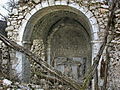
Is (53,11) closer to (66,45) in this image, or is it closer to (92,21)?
(92,21)

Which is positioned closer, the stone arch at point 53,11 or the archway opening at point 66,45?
the stone arch at point 53,11

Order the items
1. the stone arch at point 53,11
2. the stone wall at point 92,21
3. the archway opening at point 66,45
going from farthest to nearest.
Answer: the archway opening at point 66,45
the stone arch at point 53,11
the stone wall at point 92,21

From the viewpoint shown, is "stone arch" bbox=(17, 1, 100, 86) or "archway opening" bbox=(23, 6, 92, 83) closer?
"stone arch" bbox=(17, 1, 100, 86)

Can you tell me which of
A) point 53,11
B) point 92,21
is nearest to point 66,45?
point 53,11

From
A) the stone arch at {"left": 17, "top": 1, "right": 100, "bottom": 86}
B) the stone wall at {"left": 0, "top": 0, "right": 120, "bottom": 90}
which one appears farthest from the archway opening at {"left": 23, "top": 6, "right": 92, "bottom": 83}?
the stone wall at {"left": 0, "top": 0, "right": 120, "bottom": 90}

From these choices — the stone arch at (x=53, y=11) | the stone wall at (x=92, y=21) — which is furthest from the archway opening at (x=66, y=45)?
the stone wall at (x=92, y=21)

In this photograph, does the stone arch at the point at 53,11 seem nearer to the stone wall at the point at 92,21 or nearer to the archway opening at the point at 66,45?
the stone wall at the point at 92,21

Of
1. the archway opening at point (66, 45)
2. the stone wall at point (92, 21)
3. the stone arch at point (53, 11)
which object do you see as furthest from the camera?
the archway opening at point (66, 45)

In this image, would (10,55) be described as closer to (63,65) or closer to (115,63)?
(63,65)

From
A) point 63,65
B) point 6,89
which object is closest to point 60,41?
point 63,65

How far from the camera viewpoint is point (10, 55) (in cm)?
657

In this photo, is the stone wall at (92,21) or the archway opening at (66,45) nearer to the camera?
the stone wall at (92,21)

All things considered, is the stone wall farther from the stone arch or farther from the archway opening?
the archway opening

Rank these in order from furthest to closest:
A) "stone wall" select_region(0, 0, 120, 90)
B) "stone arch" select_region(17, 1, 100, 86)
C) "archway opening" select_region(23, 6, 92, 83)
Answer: "archway opening" select_region(23, 6, 92, 83) < "stone arch" select_region(17, 1, 100, 86) < "stone wall" select_region(0, 0, 120, 90)
